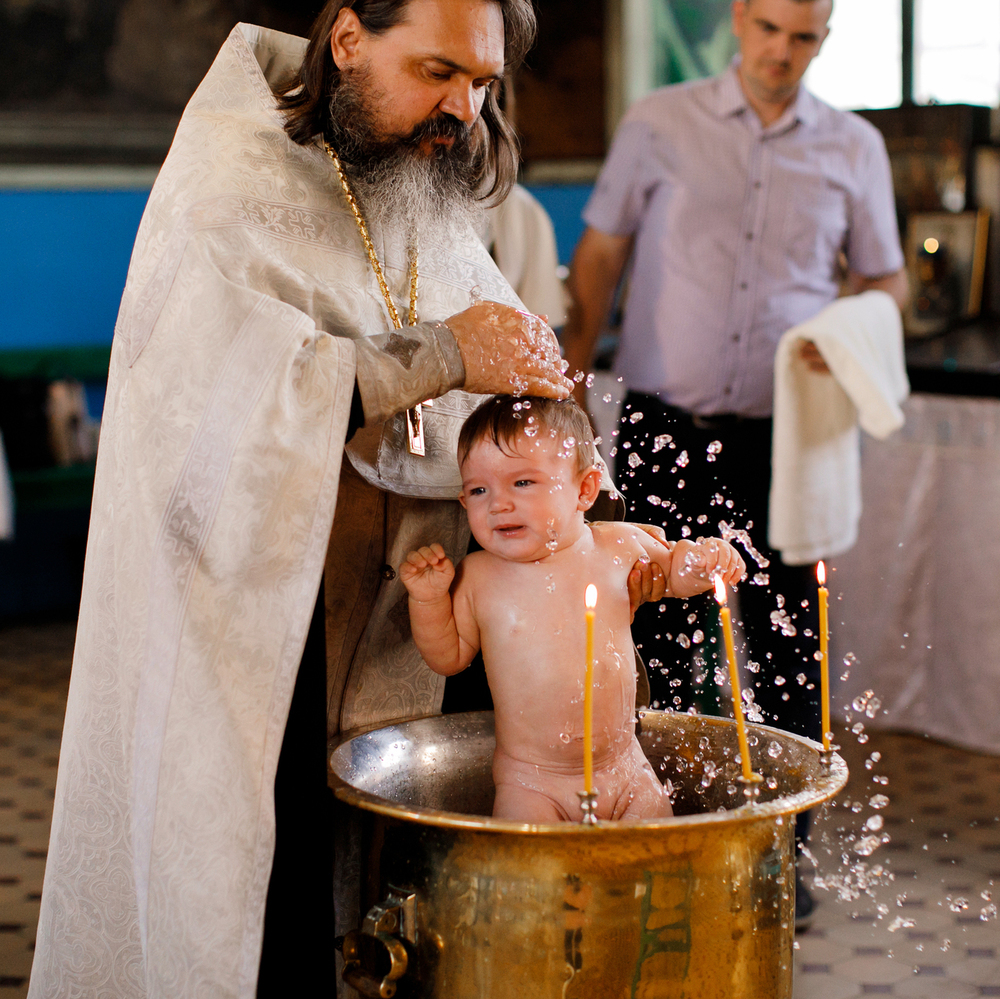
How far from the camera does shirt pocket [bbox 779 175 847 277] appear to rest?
130 inches

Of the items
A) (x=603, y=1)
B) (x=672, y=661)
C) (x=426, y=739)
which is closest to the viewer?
(x=426, y=739)

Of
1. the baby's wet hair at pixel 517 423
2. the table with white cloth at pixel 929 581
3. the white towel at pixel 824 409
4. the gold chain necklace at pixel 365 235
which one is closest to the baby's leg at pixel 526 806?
the baby's wet hair at pixel 517 423

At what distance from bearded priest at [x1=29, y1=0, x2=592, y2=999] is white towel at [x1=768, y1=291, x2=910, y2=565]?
1.53 m

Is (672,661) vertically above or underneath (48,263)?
underneath

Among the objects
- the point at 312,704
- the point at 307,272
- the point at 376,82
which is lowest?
the point at 312,704

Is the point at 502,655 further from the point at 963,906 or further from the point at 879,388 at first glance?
the point at 879,388

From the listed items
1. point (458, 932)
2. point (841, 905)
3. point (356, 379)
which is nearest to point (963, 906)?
point (841, 905)

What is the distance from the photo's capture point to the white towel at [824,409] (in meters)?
3.37

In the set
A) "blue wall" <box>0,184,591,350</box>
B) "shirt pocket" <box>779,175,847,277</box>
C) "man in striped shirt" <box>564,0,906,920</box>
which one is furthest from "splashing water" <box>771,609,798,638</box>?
"blue wall" <box>0,184,591,350</box>

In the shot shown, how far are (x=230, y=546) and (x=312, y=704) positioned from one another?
0.27 meters

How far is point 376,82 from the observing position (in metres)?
1.81

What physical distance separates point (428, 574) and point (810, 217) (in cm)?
194

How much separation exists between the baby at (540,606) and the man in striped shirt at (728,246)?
1401 mm

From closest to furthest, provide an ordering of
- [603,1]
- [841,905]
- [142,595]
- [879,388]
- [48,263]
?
1. [142,595]
2. [841,905]
3. [879,388]
4. [48,263]
5. [603,1]
